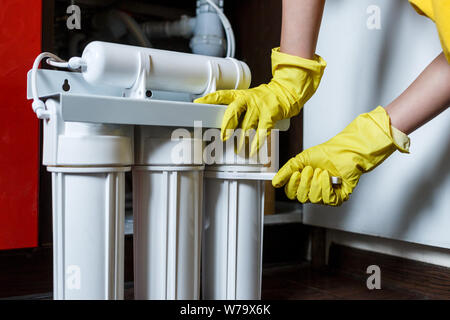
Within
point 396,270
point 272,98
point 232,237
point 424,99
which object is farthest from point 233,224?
point 396,270

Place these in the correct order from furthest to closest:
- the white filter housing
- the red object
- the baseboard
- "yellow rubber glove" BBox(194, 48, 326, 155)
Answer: the baseboard → the red object → "yellow rubber glove" BBox(194, 48, 326, 155) → the white filter housing

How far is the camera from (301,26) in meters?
0.87

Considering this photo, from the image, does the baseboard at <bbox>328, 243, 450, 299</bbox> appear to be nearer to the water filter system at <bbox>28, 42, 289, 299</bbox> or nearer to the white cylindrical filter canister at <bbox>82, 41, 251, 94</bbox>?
the water filter system at <bbox>28, 42, 289, 299</bbox>

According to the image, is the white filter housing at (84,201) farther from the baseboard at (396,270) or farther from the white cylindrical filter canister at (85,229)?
the baseboard at (396,270)

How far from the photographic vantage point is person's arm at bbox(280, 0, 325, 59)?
87 centimetres

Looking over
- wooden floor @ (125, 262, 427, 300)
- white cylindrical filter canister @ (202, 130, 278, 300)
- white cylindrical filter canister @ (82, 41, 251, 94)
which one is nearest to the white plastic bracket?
white cylindrical filter canister @ (82, 41, 251, 94)

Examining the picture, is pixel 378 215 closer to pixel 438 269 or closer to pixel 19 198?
pixel 438 269

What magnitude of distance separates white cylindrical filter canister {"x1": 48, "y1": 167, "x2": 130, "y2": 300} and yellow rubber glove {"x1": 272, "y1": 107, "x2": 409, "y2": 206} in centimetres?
29

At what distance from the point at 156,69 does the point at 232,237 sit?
12.6 inches

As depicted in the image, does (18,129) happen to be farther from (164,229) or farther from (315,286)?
(315,286)

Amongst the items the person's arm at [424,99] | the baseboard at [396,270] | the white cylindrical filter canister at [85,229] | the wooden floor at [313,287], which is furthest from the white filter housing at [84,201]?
the baseboard at [396,270]

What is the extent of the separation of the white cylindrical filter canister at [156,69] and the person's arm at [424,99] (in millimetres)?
295
